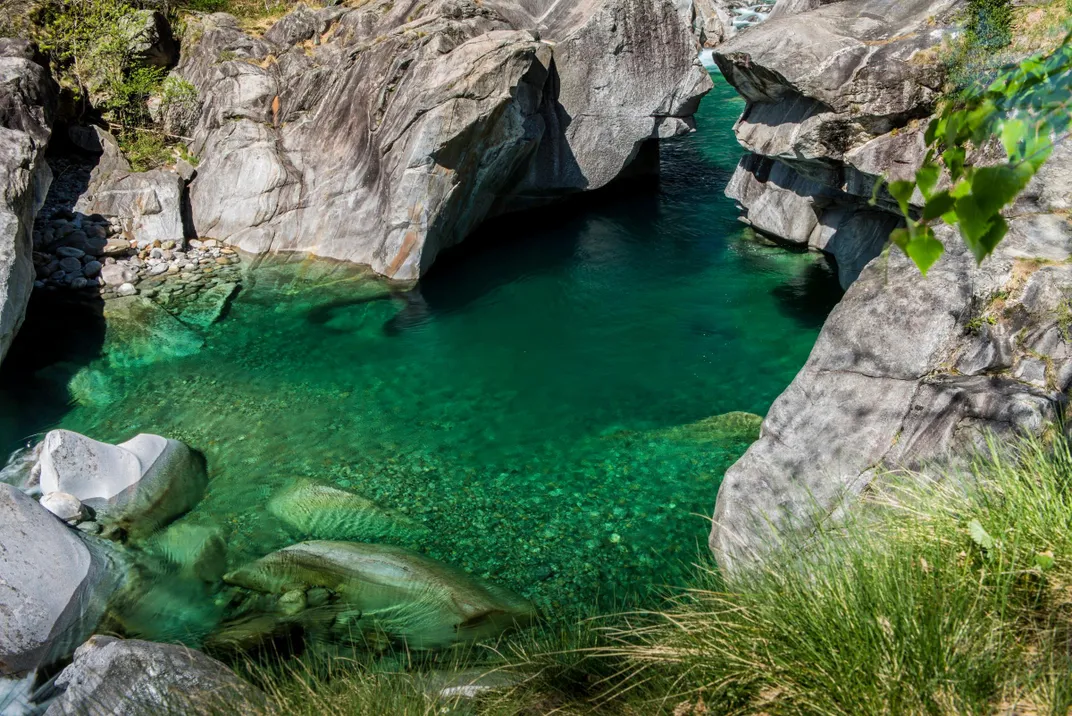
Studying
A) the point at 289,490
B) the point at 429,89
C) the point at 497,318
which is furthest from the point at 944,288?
the point at 429,89

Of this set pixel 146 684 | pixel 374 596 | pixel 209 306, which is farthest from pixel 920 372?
pixel 209 306

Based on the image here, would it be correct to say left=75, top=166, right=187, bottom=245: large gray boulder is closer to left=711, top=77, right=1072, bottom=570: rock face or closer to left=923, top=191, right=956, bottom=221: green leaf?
left=711, top=77, right=1072, bottom=570: rock face

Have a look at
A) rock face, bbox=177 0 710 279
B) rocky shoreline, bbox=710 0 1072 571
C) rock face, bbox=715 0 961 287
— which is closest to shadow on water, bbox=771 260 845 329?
rock face, bbox=715 0 961 287

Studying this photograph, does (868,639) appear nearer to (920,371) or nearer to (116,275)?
(920,371)

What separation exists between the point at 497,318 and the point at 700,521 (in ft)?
22.0

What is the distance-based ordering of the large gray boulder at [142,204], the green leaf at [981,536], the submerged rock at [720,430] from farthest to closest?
the large gray boulder at [142,204], the submerged rock at [720,430], the green leaf at [981,536]

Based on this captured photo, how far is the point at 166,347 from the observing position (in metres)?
14.4

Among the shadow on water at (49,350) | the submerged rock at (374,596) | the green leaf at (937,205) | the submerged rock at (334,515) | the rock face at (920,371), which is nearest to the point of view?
the green leaf at (937,205)

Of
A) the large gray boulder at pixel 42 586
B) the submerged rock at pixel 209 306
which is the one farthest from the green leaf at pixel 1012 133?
the submerged rock at pixel 209 306

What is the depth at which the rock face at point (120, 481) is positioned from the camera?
33.1ft

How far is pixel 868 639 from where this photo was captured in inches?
162

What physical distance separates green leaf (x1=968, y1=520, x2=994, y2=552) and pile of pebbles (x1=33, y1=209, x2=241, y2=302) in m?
14.5

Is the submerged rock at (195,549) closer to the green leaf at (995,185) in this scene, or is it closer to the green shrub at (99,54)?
the green leaf at (995,185)

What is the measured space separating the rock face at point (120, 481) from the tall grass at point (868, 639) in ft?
19.7
